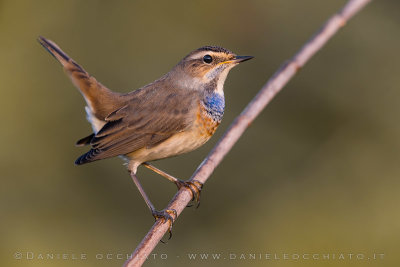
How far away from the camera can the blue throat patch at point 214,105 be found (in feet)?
14.9

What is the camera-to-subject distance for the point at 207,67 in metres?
4.65

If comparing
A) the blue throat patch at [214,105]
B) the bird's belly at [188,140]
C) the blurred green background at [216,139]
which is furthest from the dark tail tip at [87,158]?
the blurred green background at [216,139]

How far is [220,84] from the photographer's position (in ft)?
15.4

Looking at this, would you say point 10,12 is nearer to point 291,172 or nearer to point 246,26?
point 246,26

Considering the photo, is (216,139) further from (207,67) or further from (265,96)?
(265,96)

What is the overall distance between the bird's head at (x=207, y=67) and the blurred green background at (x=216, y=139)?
1305 millimetres

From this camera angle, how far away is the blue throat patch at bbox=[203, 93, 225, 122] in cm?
455

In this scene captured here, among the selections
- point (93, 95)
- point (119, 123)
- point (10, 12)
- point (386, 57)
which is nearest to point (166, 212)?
point (119, 123)

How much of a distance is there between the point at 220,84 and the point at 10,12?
2.42 meters

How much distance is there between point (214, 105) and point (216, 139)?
1376 millimetres

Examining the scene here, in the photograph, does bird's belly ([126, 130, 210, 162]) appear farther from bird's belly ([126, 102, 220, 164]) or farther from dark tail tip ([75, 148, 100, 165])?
dark tail tip ([75, 148, 100, 165])

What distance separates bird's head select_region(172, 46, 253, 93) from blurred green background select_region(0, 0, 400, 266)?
130cm

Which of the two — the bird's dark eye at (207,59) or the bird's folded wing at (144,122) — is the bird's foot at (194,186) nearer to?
the bird's folded wing at (144,122)

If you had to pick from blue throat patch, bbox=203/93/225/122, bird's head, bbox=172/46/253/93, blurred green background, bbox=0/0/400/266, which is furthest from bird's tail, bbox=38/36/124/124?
blurred green background, bbox=0/0/400/266
